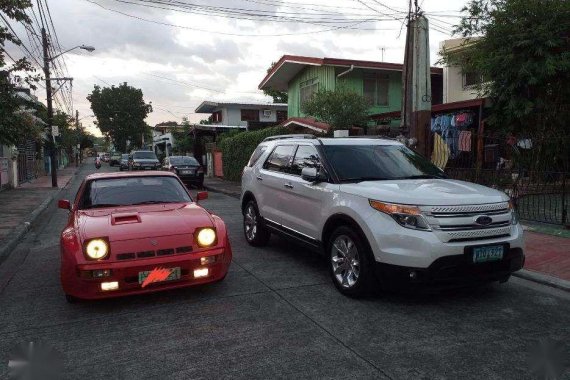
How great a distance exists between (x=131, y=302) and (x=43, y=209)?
34.7 ft

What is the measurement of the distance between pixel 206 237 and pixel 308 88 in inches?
794

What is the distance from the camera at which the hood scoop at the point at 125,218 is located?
5.07m

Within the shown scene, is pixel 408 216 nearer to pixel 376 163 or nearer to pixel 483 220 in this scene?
pixel 483 220

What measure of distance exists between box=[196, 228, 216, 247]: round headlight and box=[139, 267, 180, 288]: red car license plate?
1.29 feet

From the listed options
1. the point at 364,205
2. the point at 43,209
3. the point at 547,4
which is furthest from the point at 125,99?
the point at 364,205

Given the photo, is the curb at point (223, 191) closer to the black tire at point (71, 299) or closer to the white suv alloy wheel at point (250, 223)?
the white suv alloy wheel at point (250, 223)

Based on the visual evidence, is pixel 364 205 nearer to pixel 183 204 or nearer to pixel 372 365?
pixel 372 365

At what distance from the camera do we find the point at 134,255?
15.3ft

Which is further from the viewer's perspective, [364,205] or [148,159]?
[148,159]

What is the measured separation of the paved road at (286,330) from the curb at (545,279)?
0.40 ft

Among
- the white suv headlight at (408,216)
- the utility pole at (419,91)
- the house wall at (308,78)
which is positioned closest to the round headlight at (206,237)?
the white suv headlight at (408,216)

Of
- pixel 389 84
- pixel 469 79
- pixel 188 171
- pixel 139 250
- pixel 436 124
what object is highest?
pixel 389 84

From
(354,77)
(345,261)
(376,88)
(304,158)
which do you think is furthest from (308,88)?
(345,261)

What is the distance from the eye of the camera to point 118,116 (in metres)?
82.0
